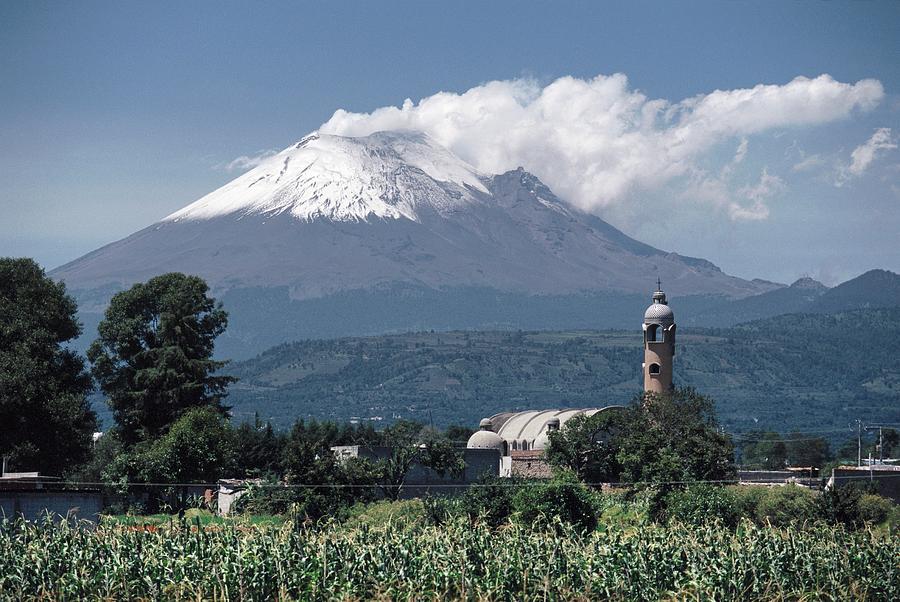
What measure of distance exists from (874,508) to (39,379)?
111 feet

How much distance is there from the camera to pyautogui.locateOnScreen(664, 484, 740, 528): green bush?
46.7 m

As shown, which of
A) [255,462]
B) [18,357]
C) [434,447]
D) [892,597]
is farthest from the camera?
[255,462]

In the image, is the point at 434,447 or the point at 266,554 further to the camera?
the point at 434,447

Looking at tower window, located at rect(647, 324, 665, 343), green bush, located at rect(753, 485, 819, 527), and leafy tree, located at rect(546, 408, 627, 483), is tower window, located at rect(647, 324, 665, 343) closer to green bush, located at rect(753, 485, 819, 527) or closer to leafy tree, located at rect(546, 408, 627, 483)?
leafy tree, located at rect(546, 408, 627, 483)

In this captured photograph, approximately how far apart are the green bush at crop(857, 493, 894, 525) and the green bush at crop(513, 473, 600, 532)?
379 inches

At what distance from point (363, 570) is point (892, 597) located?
11645 mm

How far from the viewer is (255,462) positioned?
86.1 metres

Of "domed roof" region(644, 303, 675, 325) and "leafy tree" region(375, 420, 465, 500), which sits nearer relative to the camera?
"leafy tree" region(375, 420, 465, 500)

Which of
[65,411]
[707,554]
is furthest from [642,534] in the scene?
[65,411]

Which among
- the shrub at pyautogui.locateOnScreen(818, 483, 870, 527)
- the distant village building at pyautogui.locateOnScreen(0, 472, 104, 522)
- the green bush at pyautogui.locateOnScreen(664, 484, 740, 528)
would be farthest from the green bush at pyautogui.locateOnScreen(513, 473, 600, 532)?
the distant village building at pyautogui.locateOnScreen(0, 472, 104, 522)

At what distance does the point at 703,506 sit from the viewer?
47594 millimetres

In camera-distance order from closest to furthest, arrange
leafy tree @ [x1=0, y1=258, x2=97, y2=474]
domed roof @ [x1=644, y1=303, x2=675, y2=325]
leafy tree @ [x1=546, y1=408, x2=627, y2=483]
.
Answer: leafy tree @ [x1=0, y1=258, x2=97, y2=474] → leafy tree @ [x1=546, y1=408, x2=627, y2=483] → domed roof @ [x1=644, y1=303, x2=675, y2=325]

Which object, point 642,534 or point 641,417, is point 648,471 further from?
point 642,534

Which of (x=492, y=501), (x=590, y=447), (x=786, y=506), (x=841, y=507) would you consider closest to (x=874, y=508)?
(x=786, y=506)
